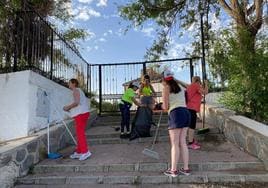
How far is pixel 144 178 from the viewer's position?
4.92 m

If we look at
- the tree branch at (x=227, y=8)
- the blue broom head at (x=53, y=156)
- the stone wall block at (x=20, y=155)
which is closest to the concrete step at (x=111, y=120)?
the tree branch at (x=227, y=8)

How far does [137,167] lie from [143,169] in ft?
0.36

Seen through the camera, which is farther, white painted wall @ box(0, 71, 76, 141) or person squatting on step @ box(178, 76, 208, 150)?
person squatting on step @ box(178, 76, 208, 150)

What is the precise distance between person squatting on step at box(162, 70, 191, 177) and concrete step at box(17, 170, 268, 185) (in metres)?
0.16

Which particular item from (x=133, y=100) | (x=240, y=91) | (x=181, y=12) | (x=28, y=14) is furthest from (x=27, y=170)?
(x=181, y=12)

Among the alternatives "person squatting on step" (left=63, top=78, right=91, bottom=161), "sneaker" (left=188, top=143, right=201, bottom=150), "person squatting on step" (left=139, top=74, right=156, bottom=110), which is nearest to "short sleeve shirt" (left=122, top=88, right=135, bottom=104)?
"person squatting on step" (left=139, top=74, right=156, bottom=110)

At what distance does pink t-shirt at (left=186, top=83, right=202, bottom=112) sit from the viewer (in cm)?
677

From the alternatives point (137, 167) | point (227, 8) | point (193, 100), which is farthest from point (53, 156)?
point (227, 8)

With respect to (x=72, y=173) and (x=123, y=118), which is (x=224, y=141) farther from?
(x=72, y=173)

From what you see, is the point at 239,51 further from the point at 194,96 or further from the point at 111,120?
the point at 111,120

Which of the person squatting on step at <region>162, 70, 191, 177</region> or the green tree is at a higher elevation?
the green tree

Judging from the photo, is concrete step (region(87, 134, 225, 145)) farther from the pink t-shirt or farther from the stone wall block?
the stone wall block

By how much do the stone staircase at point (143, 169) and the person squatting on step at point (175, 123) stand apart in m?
0.21

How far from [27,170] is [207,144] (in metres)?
3.62
